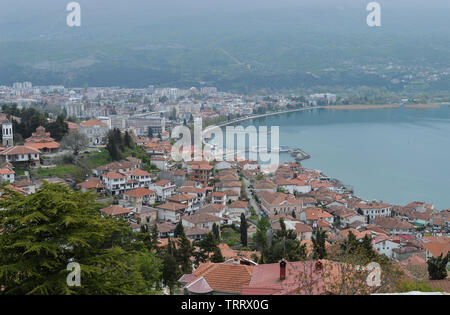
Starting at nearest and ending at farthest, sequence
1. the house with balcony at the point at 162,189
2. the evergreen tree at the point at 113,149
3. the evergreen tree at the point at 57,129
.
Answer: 1. the house with balcony at the point at 162,189
2. the evergreen tree at the point at 57,129
3. the evergreen tree at the point at 113,149

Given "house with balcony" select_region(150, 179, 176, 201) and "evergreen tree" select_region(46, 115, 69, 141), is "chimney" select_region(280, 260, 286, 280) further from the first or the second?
"evergreen tree" select_region(46, 115, 69, 141)

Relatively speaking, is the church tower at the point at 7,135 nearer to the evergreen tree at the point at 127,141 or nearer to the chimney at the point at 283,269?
the evergreen tree at the point at 127,141

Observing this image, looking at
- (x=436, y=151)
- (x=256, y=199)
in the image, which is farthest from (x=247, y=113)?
(x=256, y=199)

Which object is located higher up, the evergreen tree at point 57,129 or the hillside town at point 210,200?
the evergreen tree at point 57,129

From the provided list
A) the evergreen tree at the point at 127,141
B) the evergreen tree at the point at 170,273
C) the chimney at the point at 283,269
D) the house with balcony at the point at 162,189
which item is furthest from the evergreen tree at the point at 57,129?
the chimney at the point at 283,269

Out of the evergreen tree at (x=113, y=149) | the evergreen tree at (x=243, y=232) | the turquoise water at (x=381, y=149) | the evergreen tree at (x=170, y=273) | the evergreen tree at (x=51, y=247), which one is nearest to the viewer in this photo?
the evergreen tree at (x=51, y=247)
